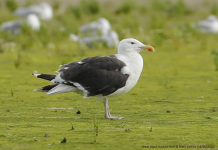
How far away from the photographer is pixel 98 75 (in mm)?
6035

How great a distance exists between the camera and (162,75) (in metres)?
9.63

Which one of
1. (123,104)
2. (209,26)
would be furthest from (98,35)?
(123,104)

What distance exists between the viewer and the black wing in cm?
596

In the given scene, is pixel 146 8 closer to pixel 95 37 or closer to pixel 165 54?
pixel 95 37

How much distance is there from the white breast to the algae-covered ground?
33 cm

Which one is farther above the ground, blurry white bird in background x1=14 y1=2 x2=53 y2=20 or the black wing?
blurry white bird in background x1=14 y1=2 x2=53 y2=20

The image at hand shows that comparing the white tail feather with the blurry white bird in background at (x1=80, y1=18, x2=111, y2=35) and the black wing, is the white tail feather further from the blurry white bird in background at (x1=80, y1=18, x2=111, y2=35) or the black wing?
the blurry white bird in background at (x1=80, y1=18, x2=111, y2=35)

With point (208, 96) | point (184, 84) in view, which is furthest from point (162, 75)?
point (208, 96)

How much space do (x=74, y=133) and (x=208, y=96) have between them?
290 centimetres

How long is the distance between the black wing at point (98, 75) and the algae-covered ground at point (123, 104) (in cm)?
35

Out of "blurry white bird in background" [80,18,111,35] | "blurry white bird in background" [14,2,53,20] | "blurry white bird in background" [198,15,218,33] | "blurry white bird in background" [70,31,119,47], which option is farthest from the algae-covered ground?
"blurry white bird in background" [14,2,53,20]

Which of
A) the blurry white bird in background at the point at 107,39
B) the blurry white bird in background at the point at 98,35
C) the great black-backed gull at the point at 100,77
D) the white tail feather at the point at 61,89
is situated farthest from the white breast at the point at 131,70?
the blurry white bird in background at the point at 107,39

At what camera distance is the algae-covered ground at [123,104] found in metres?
4.88

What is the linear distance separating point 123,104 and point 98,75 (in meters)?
1.07
